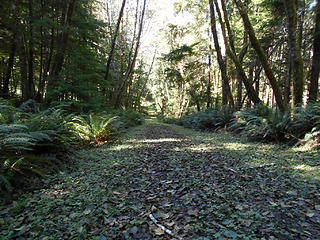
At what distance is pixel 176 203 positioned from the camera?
2316 mm

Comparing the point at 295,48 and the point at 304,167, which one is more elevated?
the point at 295,48

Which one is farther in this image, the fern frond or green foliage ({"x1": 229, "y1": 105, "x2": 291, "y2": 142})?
green foliage ({"x1": 229, "y1": 105, "x2": 291, "y2": 142})

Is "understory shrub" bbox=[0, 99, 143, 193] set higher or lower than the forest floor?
higher

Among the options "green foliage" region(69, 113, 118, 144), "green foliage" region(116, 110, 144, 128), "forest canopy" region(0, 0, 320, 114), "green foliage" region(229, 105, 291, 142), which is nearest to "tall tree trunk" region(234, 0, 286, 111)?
"forest canopy" region(0, 0, 320, 114)

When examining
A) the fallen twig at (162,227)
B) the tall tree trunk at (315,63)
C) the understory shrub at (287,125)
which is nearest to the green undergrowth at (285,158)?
the understory shrub at (287,125)

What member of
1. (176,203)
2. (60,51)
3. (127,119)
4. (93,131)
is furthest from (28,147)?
(127,119)

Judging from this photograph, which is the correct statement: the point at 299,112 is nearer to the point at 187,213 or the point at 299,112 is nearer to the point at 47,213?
the point at 187,213

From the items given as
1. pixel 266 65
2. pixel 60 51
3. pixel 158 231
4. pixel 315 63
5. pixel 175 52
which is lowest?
pixel 158 231

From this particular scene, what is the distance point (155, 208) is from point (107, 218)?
56 cm

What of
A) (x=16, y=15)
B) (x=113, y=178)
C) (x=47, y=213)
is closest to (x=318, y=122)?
(x=113, y=178)

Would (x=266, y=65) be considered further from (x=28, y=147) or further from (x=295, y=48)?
(x=28, y=147)

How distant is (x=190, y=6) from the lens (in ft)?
52.8

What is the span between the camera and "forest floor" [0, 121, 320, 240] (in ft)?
5.90

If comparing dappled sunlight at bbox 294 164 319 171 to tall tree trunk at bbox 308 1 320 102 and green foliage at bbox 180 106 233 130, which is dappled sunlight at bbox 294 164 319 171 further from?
green foliage at bbox 180 106 233 130
